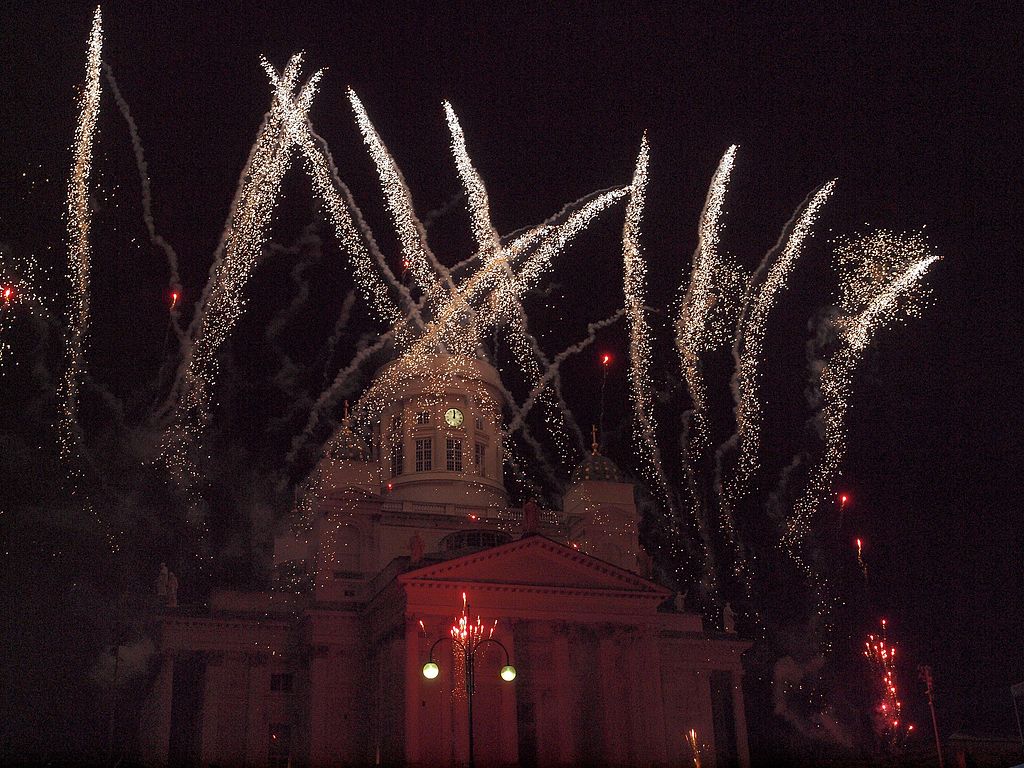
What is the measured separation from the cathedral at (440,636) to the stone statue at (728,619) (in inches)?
42.2

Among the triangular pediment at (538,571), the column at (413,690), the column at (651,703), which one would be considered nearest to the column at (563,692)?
the triangular pediment at (538,571)

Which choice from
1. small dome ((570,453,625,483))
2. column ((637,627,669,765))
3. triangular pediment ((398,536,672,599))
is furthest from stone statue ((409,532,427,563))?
small dome ((570,453,625,483))

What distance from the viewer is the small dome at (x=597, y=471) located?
200 ft

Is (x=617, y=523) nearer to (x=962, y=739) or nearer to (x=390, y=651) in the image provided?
(x=390, y=651)

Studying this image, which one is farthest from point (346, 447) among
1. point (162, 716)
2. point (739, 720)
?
point (739, 720)

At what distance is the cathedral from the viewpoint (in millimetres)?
45375

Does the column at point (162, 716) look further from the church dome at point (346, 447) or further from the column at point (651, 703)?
the column at point (651, 703)

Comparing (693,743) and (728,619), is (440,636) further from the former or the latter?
(728,619)

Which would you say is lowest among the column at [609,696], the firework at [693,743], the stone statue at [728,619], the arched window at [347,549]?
the firework at [693,743]

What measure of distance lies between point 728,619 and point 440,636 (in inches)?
818

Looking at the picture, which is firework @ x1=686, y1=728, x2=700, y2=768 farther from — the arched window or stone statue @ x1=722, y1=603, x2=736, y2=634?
the arched window

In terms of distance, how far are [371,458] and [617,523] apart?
14.6m

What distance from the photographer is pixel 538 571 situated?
156 ft

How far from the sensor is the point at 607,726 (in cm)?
4656
